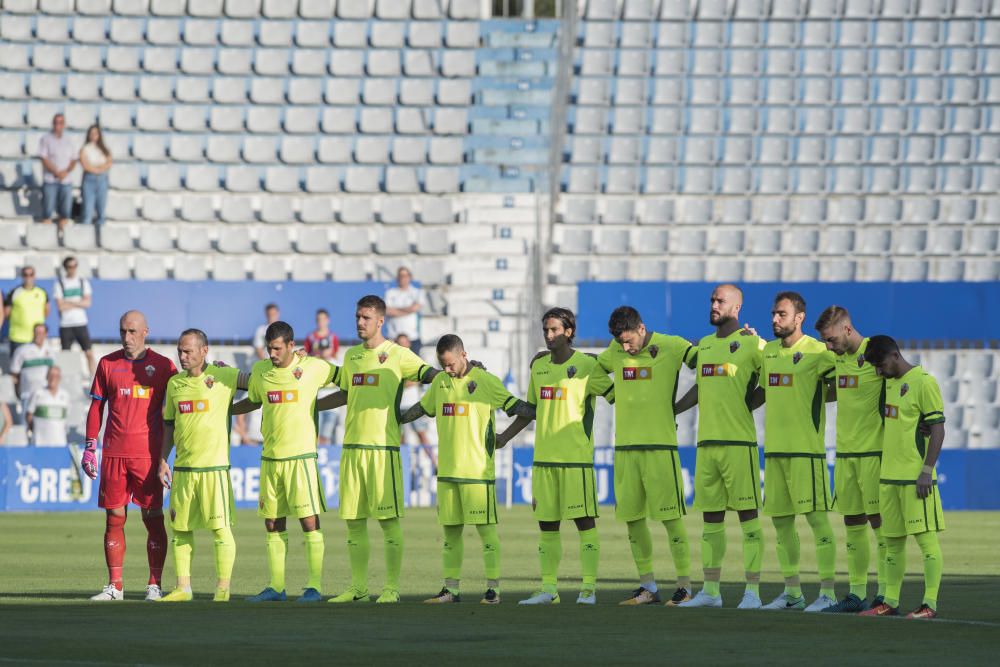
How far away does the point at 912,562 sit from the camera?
1620 cm

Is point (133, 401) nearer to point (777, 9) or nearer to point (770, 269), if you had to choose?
point (770, 269)

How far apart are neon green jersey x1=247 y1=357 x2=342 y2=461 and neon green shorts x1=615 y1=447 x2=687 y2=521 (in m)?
2.24

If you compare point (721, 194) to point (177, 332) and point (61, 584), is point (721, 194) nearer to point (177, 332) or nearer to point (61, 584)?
point (177, 332)

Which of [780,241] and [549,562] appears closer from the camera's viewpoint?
[549,562]

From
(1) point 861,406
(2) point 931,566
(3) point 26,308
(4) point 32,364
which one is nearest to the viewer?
(2) point 931,566

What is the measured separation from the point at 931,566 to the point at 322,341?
49.4ft

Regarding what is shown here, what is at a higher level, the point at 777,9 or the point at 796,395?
the point at 777,9

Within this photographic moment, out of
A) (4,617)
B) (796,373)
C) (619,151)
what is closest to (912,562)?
(796,373)

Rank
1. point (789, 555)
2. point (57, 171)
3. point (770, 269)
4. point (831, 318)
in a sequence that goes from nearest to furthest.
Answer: point (831, 318) → point (789, 555) → point (57, 171) → point (770, 269)

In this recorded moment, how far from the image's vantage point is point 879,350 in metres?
10.8

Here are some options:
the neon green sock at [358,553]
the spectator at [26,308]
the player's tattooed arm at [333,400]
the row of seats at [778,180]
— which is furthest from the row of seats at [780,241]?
the neon green sock at [358,553]

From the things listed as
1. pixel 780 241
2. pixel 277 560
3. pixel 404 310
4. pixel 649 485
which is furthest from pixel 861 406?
pixel 780 241

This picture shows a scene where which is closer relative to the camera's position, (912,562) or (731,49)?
(912,562)

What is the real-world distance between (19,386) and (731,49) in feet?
48.4
